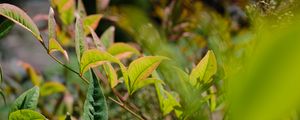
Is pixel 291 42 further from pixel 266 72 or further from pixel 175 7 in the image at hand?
pixel 175 7

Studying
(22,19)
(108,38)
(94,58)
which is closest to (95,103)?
(94,58)

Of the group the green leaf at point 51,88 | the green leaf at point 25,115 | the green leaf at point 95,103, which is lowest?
the green leaf at point 51,88

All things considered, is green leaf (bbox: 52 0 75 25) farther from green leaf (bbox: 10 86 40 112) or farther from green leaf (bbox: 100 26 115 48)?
green leaf (bbox: 10 86 40 112)

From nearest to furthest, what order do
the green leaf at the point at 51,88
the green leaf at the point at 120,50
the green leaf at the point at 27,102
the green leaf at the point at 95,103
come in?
the green leaf at the point at 95,103 < the green leaf at the point at 27,102 < the green leaf at the point at 120,50 < the green leaf at the point at 51,88

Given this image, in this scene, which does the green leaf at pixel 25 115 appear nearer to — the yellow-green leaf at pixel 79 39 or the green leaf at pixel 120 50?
the yellow-green leaf at pixel 79 39

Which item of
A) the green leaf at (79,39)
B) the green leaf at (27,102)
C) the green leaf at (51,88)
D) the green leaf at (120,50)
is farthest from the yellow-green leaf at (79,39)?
the green leaf at (51,88)

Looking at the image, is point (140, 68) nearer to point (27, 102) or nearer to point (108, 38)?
point (27, 102)
